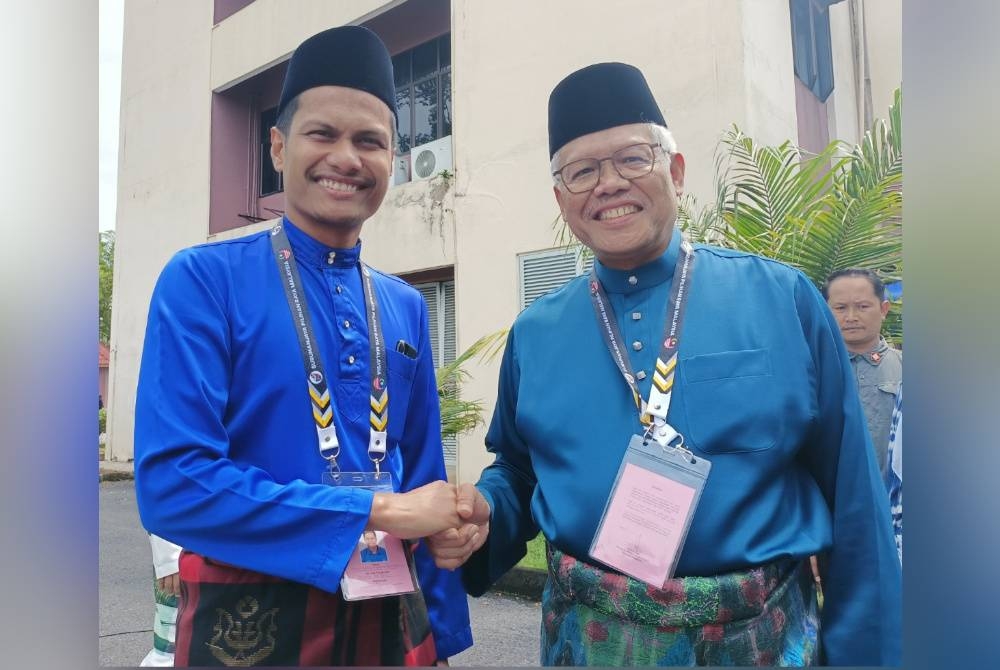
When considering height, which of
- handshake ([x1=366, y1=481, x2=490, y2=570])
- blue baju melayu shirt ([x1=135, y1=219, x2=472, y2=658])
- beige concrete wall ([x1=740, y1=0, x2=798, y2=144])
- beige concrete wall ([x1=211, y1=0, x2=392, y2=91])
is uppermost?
beige concrete wall ([x1=211, y1=0, x2=392, y2=91])

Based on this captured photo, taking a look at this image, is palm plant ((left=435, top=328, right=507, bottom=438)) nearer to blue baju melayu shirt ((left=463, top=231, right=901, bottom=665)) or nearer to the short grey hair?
blue baju melayu shirt ((left=463, top=231, right=901, bottom=665))

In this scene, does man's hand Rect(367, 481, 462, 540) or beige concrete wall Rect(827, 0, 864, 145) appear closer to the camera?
man's hand Rect(367, 481, 462, 540)

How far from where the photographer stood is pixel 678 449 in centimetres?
142

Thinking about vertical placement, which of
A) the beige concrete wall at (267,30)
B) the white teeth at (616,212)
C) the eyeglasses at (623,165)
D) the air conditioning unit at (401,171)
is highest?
the beige concrete wall at (267,30)

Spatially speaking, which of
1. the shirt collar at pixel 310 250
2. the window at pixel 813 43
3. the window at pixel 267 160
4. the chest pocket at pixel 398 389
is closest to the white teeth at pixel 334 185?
the shirt collar at pixel 310 250

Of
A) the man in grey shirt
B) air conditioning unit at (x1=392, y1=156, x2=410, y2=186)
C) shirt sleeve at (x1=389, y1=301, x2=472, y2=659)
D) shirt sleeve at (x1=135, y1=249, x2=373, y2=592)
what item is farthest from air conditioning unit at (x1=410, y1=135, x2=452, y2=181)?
the man in grey shirt

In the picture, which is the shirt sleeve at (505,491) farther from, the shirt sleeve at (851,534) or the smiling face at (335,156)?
the shirt sleeve at (851,534)

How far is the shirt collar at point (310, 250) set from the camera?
5.29ft

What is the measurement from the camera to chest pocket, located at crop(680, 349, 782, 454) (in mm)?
1425

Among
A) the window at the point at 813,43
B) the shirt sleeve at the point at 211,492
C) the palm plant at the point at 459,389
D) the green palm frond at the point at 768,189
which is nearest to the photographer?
the shirt sleeve at the point at 211,492

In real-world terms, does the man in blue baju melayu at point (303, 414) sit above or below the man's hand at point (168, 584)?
above

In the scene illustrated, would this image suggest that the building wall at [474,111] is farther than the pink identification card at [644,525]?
Yes
